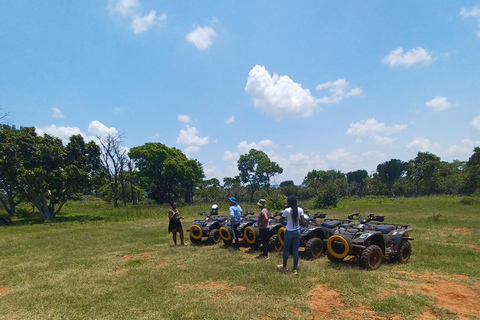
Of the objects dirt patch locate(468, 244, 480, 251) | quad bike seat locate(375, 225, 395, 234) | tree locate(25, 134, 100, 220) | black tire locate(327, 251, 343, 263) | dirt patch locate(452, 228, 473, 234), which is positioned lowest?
dirt patch locate(468, 244, 480, 251)

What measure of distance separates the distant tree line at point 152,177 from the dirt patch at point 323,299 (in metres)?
18.7

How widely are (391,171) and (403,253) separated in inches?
2141

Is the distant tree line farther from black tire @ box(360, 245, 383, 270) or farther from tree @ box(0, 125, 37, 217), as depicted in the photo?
black tire @ box(360, 245, 383, 270)

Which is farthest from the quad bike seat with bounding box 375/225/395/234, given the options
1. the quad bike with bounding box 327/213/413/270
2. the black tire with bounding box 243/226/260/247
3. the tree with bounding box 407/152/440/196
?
the tree with bounding box 407/152/440/196

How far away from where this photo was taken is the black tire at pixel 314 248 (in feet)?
23.1

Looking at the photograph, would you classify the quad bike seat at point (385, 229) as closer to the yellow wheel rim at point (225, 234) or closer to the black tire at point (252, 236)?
the black tire at point (252, 236)

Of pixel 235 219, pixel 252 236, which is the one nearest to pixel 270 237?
pixel 252 236

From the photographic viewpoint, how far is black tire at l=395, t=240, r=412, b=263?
6.62m

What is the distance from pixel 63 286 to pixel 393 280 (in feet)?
21.4

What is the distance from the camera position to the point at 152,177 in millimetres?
36156

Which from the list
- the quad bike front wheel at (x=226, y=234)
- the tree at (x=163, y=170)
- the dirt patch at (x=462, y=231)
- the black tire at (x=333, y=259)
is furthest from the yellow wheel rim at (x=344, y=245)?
the tree at (x=163, y=170)

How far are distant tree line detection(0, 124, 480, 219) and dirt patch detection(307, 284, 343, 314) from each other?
61.3 ft

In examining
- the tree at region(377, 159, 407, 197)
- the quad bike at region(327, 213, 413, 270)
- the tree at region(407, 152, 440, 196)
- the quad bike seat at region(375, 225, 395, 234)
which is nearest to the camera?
the quad bike at region(327, 213, 413, 270)

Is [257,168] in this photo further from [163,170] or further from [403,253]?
[403,253]
